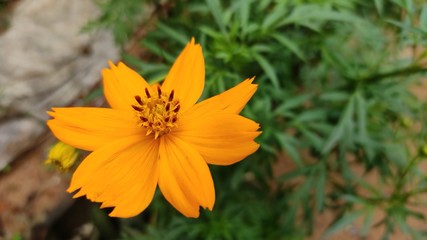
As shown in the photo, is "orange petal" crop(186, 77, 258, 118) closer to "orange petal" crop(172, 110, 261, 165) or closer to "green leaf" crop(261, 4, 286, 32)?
"orange petal" crop(172, 110, 261, 165)

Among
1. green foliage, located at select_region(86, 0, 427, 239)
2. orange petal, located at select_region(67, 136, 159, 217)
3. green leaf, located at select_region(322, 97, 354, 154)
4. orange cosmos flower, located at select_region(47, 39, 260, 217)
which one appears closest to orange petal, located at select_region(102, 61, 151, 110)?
orange cosmos flower, located at select_region(47, 39, 260, 217)

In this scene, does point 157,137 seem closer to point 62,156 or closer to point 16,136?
point 62,156

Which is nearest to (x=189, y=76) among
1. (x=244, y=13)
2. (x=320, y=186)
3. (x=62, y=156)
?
(x=62, y=156)

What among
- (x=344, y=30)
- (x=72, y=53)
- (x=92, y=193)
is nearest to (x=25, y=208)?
(x=72, y=53)

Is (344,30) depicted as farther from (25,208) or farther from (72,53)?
(25,208)

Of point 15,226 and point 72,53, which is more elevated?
point 72,53

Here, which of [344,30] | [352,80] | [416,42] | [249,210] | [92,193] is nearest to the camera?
[92,193]
